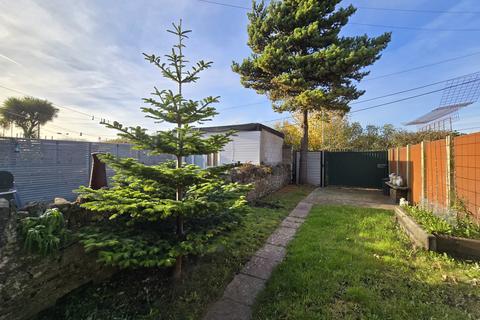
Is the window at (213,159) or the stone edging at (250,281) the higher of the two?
the window at (213,159)

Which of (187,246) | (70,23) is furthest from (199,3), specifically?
(187,246)

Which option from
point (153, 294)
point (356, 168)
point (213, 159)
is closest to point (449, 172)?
point (153, 294)

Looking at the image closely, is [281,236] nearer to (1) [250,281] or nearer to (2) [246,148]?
(1) [250,281]

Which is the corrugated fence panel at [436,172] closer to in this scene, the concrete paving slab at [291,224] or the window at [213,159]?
the concrete paving slab at [291,224]

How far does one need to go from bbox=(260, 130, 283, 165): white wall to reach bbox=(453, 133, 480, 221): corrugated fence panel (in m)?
7.14

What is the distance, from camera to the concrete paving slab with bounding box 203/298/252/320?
2.13 m

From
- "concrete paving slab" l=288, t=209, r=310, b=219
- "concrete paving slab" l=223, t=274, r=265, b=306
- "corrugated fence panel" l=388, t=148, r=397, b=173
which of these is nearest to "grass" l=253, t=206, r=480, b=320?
"concrete paving slab" l=223, t=274, r=265, b=306

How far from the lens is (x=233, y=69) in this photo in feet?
35.9

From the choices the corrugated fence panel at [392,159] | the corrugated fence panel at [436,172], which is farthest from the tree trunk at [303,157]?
the corrugated fence panel at [436,172]

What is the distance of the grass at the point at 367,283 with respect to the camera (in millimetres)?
2182

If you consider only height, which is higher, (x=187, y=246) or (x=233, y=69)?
(x=233, y=69)

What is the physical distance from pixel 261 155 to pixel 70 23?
7936 mm

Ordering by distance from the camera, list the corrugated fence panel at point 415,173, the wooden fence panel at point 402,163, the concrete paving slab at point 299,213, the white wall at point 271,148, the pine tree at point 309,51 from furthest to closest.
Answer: the white wall at point 271,148 < the pine tree at point 309,51 < the wooden fence panel at point 402,163 < the concrete paving slab at point 299,213 < the corrugated fence panel at point 415,173

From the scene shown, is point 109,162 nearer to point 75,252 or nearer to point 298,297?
point 75,252
